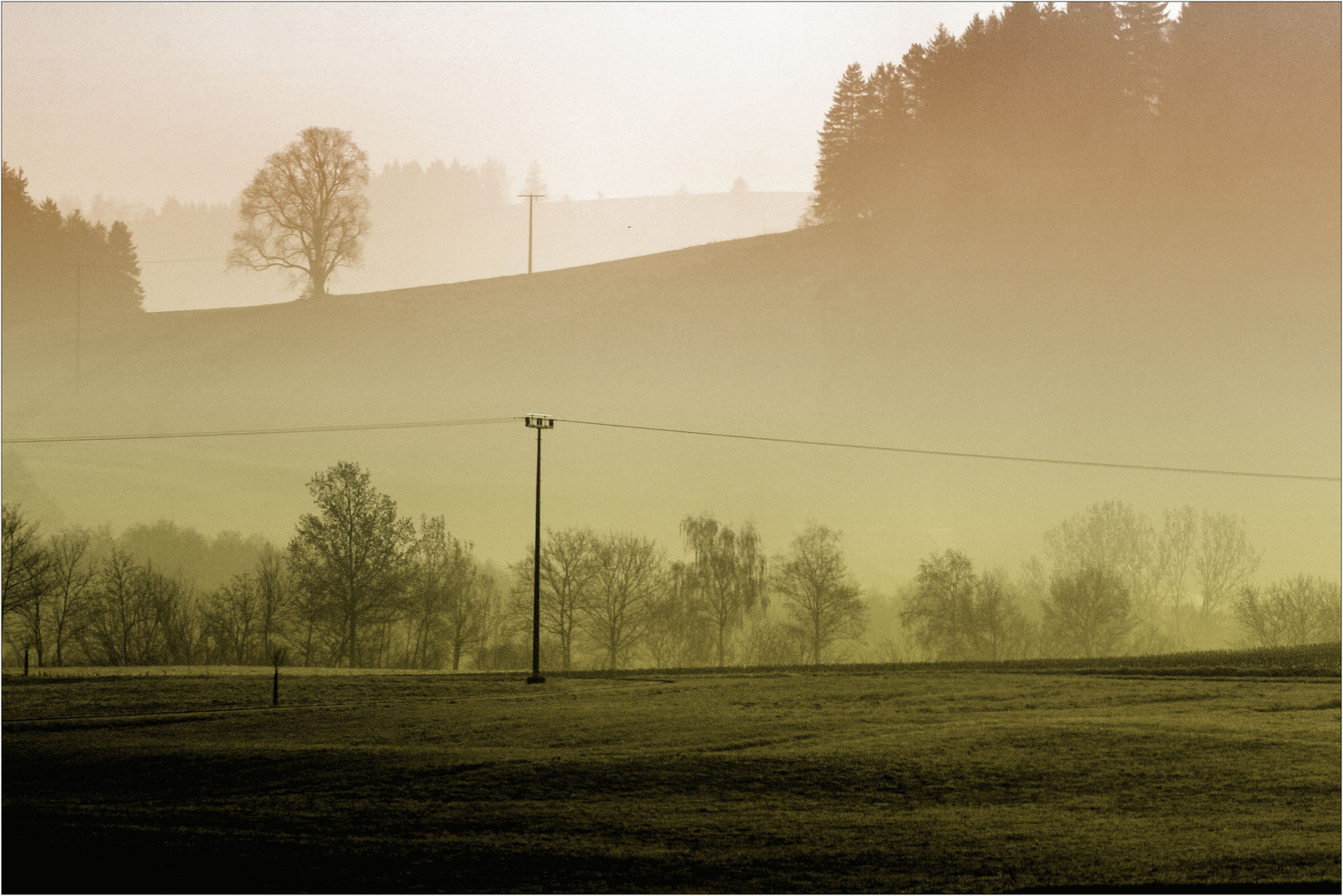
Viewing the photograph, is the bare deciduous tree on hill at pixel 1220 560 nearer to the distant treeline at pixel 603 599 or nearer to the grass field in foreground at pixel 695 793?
the distant treeline at pixel 603 599

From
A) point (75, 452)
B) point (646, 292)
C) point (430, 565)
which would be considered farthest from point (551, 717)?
point (646, 292)

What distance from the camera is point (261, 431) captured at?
8275 centimetres

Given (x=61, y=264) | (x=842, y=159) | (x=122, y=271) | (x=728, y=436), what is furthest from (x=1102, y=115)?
(x=61, y=264)

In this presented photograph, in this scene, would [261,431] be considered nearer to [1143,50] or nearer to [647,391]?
[647,391]

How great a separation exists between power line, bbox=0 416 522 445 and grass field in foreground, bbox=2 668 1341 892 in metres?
45.8

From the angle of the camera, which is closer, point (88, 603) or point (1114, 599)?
point (88, 603)

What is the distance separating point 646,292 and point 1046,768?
74.0m

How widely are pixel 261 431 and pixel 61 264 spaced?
26.8m

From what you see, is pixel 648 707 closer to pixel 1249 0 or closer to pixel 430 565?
pixel 430 565

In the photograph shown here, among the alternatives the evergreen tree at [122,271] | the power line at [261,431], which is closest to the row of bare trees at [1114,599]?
the power line at [261,431]

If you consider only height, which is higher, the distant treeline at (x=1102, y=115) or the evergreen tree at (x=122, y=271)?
the distant treeline at (x=1102, y=115)

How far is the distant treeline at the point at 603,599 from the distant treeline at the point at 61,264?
27.4 m

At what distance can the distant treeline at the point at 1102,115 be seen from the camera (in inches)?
4318

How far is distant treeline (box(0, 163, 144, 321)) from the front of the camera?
293 feet
